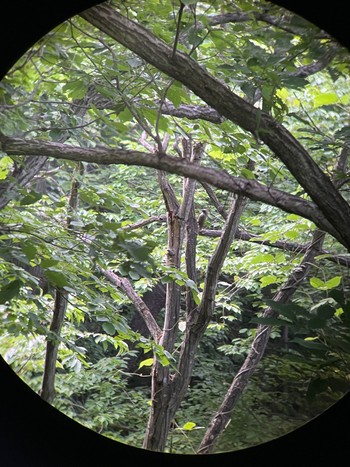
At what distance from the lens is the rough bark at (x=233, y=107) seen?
1075 mm

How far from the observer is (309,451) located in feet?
3.88

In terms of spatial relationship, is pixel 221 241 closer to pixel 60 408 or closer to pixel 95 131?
pixel 95 131

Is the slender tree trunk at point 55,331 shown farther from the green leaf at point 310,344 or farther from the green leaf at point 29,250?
the green leaf at point 310,344

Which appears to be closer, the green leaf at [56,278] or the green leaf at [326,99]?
the green leaf at [326,99]

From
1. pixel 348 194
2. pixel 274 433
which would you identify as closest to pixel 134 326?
pixel 274 433

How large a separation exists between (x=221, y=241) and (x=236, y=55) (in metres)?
0.36

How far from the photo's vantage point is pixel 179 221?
1199 millimetres

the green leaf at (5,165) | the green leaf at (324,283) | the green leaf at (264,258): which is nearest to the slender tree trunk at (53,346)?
the green leaf at (5,165)

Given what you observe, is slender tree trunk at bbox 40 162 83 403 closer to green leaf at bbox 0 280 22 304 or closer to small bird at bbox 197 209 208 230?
green leaf at bbox 0 280 22 304

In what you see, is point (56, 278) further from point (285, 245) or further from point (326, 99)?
point (326, 99)

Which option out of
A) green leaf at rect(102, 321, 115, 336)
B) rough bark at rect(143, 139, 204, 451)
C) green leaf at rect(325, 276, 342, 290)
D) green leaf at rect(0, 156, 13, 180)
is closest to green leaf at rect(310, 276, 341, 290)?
green leaf at rect(325, 276, 342, 290)

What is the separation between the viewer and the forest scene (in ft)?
3.52

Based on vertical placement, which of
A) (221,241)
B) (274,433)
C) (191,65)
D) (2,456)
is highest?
(191,65)

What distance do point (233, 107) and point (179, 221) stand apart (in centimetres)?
25
